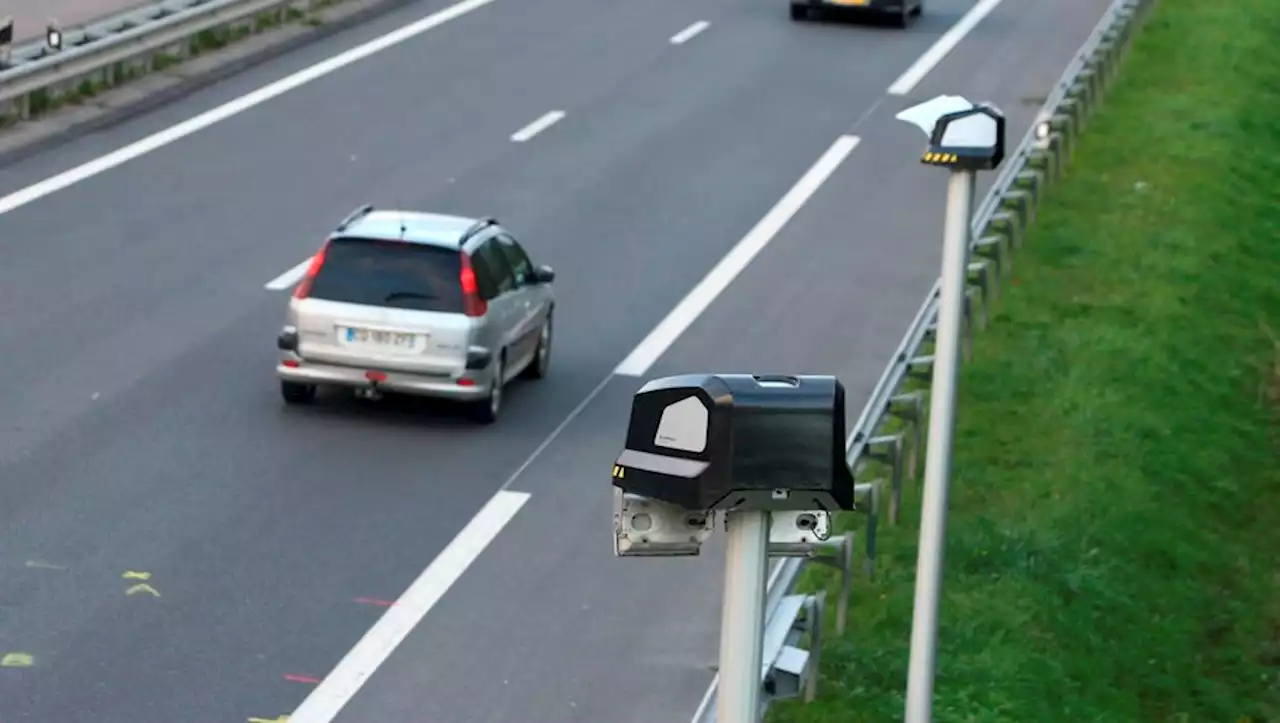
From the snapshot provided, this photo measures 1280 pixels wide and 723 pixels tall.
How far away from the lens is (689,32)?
37594mm

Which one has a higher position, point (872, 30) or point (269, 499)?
point (269, 499)

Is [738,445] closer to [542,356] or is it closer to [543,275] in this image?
[543,275]

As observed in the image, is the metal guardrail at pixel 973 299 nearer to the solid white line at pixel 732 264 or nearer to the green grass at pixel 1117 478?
the green grass at pixel 1117 478

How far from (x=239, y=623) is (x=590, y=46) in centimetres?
2333

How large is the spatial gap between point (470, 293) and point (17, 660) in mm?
6182

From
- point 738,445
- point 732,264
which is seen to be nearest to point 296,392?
point 732,264

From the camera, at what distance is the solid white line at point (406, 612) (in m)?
12.6

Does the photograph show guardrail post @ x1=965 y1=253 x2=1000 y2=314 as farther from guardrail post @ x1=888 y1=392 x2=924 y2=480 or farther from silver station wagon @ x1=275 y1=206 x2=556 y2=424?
silver station wagon @ x1=275 y1=206 x2=556 y2=424

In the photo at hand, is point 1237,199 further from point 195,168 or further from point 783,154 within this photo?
point 195,168

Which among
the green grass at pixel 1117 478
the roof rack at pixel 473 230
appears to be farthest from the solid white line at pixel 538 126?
the roof rack at pixel 473 230

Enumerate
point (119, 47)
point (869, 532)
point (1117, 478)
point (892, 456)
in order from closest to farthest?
1. point (869, 532)
2. point (892, 456)
3. point (1117, 478)
4. point (119, 47)

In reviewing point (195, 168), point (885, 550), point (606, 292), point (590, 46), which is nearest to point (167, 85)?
point (195, 168)

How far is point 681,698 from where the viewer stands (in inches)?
507

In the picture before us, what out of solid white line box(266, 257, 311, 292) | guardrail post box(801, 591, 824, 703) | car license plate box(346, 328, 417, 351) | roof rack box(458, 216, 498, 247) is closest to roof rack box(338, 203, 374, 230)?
roof rack box(458, 216, 498, 247)
